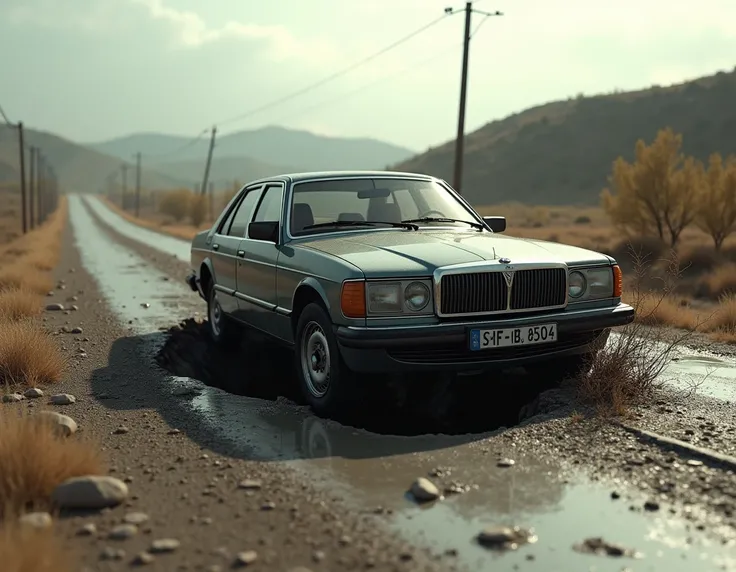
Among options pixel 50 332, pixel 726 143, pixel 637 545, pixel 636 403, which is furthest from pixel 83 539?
pixel 726 143

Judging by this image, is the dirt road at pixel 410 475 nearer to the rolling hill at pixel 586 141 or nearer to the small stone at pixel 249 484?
the small stone at pixel 249 484

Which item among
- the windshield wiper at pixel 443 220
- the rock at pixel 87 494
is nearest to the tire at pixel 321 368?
the windshield wiper at pixel 443 220

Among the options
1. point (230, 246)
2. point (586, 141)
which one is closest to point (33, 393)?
point (230, 246)

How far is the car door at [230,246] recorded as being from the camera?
7355 millimetres

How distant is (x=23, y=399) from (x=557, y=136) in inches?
3822

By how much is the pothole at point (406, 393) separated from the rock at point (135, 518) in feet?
6.10

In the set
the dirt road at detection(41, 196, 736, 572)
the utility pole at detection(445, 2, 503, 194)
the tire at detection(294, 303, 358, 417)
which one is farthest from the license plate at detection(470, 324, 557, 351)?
the utility pole at detection(445, 2, 503, 194)

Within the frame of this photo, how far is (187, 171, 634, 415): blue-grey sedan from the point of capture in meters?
4.88

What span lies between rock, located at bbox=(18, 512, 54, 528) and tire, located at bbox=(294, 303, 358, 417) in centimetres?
216

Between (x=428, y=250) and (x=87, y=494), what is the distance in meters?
2.68

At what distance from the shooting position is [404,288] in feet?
16.0

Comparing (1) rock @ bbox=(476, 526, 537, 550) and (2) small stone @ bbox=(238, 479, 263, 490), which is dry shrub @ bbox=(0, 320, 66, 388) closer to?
(2) small stone @ bbox=(238, 479, 263, 490)

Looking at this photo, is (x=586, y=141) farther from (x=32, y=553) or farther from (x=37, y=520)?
(x=32, y=553)

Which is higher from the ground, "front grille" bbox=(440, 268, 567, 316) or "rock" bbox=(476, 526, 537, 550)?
"front grille" bbox=(440, 268, 567, 316)
